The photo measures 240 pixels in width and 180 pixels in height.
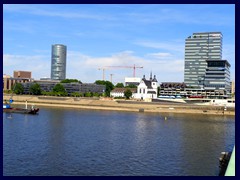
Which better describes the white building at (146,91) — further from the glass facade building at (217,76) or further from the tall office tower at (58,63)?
the tall office tower at (58,63)

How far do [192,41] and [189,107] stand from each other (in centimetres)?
5196

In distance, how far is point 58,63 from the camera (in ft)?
554

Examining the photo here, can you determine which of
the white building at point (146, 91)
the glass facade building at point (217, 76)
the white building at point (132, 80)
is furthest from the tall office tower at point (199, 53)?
the white building at point (132, 80)

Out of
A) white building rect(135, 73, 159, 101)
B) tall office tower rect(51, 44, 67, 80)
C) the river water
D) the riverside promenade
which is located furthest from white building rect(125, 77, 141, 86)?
the river water

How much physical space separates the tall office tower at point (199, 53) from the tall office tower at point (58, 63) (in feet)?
257

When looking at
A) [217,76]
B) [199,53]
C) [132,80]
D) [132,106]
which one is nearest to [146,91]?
[217,76]

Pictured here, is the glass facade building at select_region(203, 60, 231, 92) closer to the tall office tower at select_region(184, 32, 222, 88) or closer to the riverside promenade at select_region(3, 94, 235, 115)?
the tall office tower at select_region(184, 32, 222, 88)

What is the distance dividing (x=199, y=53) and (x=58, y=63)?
85052mm

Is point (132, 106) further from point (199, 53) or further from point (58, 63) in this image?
point (58, 63)

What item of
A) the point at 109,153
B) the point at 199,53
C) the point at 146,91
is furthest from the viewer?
the point at 199,53

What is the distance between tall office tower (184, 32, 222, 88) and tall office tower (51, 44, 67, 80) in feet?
257

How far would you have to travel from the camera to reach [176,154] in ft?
54.3

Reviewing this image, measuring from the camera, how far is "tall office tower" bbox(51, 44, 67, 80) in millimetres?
167625
